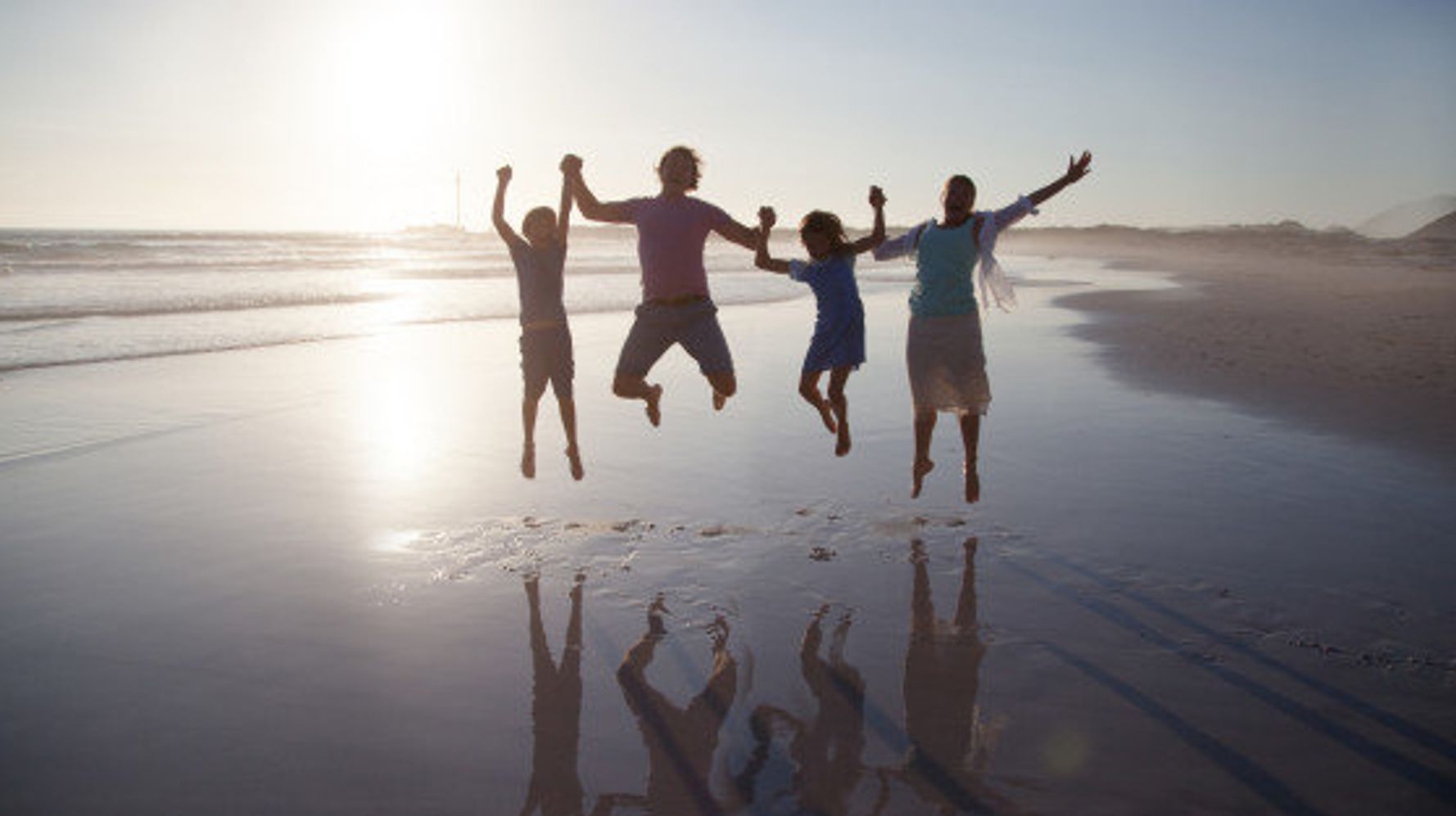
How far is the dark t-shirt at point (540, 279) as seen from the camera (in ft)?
23.2

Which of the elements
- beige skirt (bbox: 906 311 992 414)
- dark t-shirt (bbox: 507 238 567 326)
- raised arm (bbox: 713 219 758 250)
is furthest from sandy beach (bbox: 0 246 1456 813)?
raised arm (bbox: 713 219 758 250)

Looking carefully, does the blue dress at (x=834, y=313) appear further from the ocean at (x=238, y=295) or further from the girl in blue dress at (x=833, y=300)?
the ocean at (x=238, y=295)

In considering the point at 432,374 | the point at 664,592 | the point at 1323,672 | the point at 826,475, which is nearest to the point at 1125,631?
the point at 1323,672

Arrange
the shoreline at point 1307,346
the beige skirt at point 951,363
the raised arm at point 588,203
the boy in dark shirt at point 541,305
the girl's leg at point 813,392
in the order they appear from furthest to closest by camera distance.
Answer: the shoreline at point 1307,346, the girl's leg at point 813,392, the beige skirt at point 951,363, the boy in dark shirt at point 541,305, the raised arm at point 588,203

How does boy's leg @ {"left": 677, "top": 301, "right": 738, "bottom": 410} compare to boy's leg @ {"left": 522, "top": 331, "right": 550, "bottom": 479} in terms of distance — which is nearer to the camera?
boy's leg @ {"left": 677, "top": 301, "right": 738, "bottom": 410}

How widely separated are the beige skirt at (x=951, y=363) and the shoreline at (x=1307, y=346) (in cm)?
473

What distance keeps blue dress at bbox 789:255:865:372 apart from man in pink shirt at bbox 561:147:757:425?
62cm

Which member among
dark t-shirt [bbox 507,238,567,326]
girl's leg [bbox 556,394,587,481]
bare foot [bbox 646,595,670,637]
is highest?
dark t-shirt [bbox 507,238,567,326]

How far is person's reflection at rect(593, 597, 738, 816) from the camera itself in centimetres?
364

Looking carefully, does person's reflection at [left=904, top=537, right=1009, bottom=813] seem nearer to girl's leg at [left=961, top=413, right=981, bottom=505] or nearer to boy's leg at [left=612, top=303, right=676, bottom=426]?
girl's leg at [left=961, top=413, right=981, bottom=505]

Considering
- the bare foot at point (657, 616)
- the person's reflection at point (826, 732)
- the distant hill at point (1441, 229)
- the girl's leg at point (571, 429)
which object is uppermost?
the distant hill at point (1441, 229)

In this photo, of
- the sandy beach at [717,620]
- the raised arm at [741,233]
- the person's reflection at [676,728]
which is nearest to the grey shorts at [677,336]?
the raised arm at [741,233]

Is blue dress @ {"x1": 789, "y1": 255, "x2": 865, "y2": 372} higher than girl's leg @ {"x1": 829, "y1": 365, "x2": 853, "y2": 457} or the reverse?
higher

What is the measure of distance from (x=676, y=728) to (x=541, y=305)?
4006 millimetres
